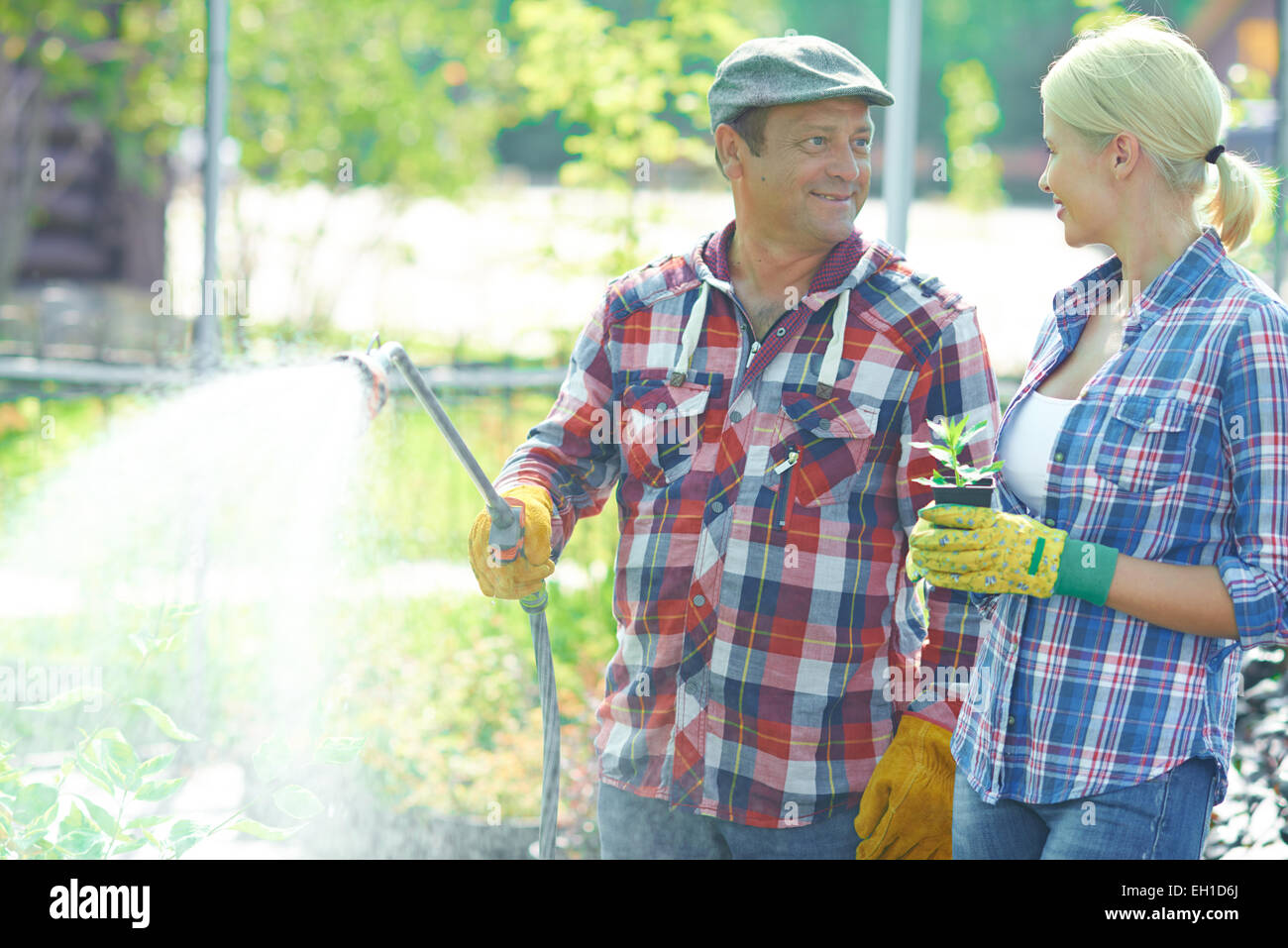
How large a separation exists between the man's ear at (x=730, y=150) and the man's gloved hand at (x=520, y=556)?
71 cm

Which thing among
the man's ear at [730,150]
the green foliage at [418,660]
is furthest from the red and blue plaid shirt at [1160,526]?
the green foliage at [418,660]

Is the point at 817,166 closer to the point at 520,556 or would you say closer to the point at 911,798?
the point at 520,556

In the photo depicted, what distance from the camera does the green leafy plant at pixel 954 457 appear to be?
190 cm

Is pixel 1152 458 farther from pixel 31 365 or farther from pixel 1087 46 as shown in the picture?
pixel 31 365

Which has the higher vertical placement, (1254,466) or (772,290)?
(772,290)

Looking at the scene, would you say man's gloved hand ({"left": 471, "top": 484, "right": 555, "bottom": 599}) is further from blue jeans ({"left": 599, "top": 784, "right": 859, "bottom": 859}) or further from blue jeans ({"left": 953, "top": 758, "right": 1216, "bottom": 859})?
blue jeans ({"left": 953, "top": 758, "right": 1216, "bottom": 859})

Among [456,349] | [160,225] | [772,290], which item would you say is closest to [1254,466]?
[772,290]

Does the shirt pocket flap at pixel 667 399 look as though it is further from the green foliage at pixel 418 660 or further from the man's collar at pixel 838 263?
the green foliage at pixel 418 660

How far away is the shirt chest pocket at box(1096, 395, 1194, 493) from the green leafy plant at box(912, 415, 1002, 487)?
17cm

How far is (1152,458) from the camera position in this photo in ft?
5.97

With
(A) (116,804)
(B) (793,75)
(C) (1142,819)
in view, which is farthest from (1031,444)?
(A) (116,804)

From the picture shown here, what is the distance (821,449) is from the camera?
2199mm

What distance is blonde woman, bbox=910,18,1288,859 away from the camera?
69.6 inches
